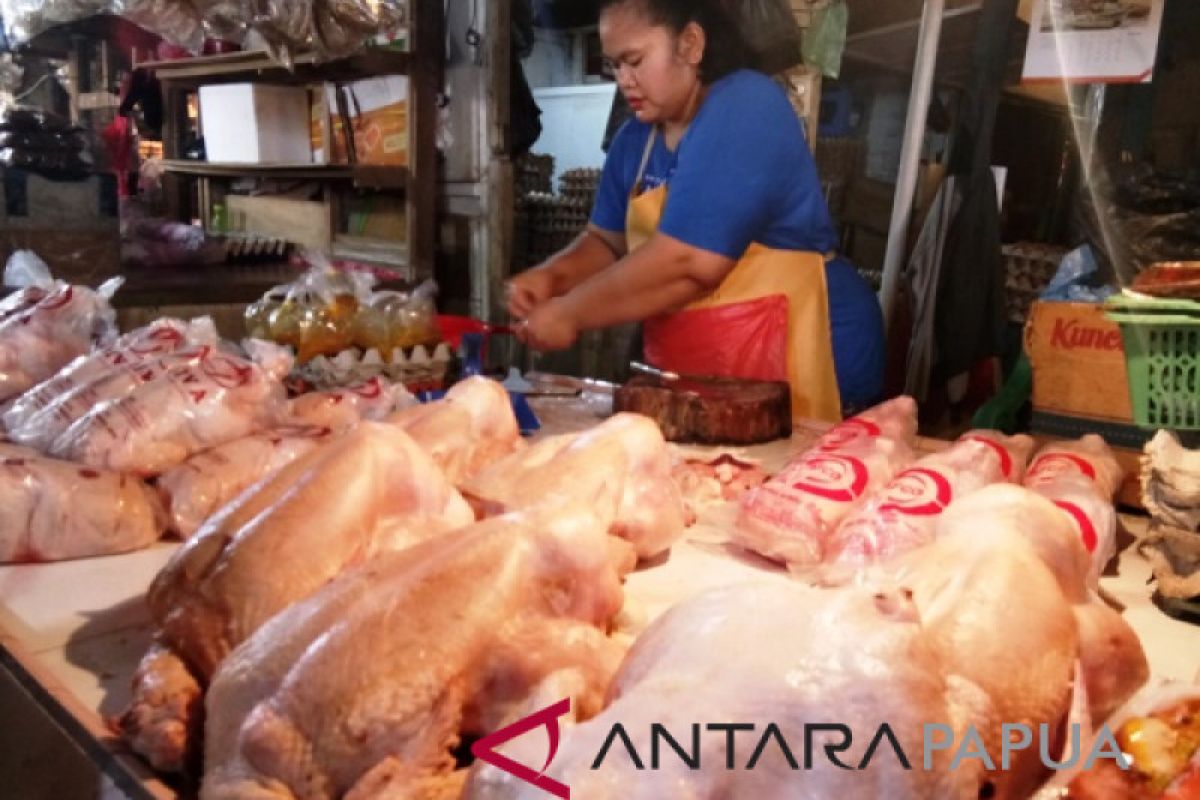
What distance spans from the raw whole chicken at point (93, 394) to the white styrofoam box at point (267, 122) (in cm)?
356

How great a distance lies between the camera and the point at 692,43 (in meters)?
2.60

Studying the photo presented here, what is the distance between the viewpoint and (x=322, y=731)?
750mm

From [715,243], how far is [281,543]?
5.67 ft

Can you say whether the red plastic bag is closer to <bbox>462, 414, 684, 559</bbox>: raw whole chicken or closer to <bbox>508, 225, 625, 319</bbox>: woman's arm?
<bbox>508, 225, 625, 319</bbox>: woman's arm

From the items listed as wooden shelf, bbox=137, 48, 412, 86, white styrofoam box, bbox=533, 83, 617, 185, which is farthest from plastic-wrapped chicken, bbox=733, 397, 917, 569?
white styrofoam box, bbox=533, 83, 617, 185

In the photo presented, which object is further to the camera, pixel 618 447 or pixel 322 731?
pixel 618 447

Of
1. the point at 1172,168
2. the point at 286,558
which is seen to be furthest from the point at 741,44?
the point at 286,558

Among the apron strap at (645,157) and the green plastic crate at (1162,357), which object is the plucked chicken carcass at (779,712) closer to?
the green plastic crate at (1162,357)

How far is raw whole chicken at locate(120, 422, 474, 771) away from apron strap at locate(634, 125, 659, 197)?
6.62 ft

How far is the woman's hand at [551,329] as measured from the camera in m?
2.55

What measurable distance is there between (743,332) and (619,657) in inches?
75.9

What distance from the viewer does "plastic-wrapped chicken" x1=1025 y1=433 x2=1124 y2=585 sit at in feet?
4.09

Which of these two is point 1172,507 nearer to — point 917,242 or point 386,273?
point 917,242

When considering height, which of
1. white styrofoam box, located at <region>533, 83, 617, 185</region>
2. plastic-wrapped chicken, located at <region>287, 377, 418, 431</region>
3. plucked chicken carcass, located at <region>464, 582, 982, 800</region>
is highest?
white styrofoam box, located at <region>533, 83, 617, 185</region>
